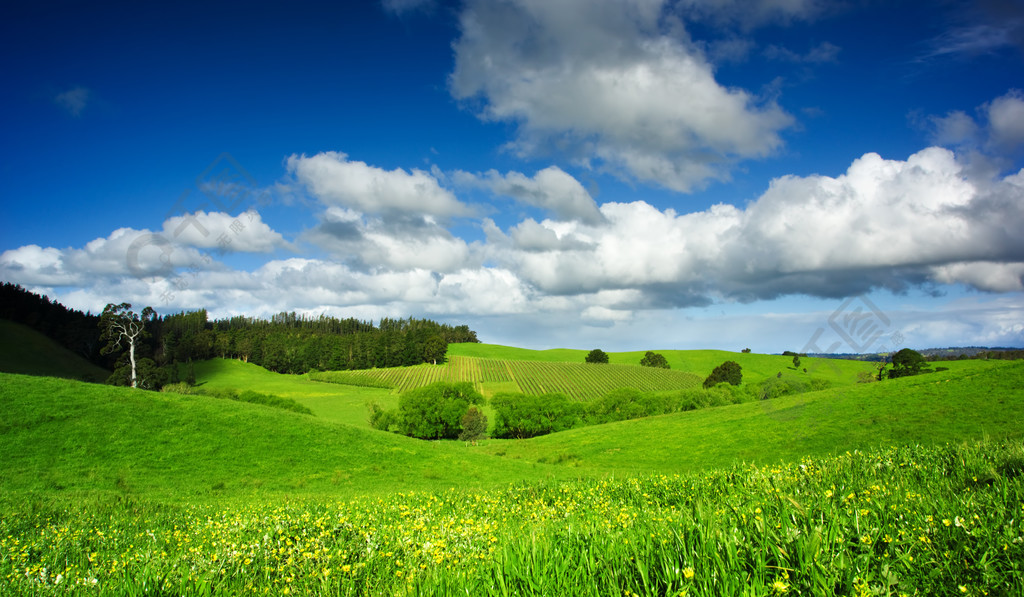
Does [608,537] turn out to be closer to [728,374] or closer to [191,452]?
[191,452]

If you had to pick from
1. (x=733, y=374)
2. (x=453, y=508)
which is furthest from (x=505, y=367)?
(x=453, y=508)

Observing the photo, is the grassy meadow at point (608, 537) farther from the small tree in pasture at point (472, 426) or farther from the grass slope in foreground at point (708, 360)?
the grass slope in foreground at point (708, 360)

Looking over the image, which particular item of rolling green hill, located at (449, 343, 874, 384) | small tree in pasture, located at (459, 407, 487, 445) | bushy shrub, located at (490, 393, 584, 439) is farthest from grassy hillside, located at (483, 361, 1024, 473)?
rolling green hill, located at (449, 343, 874, 384)

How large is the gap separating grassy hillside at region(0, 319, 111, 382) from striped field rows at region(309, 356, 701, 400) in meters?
54.3

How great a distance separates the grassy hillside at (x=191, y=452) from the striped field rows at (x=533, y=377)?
72.8m

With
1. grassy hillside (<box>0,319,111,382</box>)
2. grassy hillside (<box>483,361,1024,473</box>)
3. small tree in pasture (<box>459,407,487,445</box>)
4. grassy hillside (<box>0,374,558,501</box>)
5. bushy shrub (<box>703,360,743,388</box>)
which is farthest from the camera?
bushy shrub (<box>703,360,743,388</box>)

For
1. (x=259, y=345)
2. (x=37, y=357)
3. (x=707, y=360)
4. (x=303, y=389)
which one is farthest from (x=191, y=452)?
(x=259, y=345)

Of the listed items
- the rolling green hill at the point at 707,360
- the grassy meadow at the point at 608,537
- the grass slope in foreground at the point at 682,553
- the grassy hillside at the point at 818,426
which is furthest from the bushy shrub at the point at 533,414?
the grass slope in foreground at the point at 682,553

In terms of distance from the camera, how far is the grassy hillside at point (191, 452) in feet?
98.3

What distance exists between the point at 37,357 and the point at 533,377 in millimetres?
112590

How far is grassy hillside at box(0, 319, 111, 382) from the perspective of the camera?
3757 inches

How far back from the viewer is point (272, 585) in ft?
13.4

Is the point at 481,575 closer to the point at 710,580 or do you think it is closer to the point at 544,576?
the point at 544,576

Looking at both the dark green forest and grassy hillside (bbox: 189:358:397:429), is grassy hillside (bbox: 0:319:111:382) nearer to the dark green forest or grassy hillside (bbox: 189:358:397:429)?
the dark green forest
